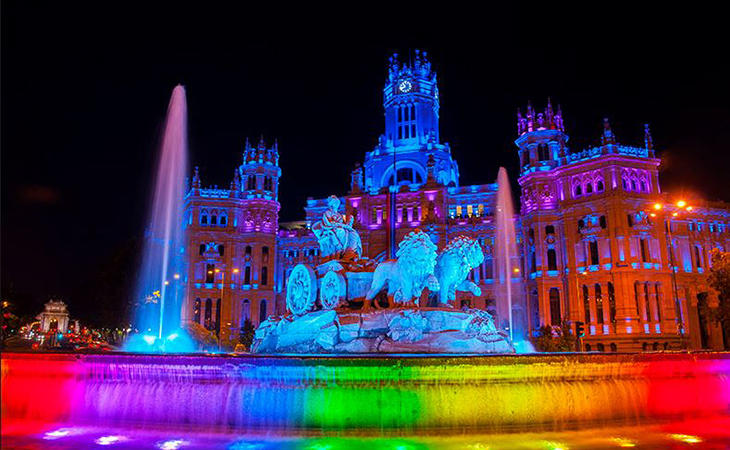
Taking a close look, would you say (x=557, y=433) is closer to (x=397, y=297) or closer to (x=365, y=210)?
(x=397, y=297)

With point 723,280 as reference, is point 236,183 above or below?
above

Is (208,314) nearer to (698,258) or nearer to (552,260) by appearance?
(552,260)

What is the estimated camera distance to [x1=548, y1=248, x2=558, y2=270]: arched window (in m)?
63.7

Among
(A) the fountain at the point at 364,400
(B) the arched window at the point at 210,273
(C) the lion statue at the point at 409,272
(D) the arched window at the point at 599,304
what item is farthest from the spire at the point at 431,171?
(A) the fountain at the point at 364,400

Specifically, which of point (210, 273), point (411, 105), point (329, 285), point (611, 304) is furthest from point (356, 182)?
point (329, 285)

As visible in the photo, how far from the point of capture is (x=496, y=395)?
1169cm

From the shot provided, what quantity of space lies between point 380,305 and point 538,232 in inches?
1965

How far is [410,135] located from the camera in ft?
310

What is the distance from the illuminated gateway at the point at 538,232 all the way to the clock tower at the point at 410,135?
281 millimetres

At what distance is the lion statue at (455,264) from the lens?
738 inches

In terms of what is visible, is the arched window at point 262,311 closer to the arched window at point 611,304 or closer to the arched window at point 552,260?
the arched window at point 552,260

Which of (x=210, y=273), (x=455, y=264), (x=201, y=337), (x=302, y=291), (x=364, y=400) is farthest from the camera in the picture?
(x=210, y=273)

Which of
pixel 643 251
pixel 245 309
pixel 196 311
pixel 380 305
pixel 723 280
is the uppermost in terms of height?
pixel 643 251

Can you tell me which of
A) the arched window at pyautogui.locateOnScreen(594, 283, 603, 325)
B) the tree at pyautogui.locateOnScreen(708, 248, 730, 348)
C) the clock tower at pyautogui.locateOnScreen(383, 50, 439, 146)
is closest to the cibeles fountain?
the tree at pyautogui.locateOnScreen(708, 248, 730, 348)
